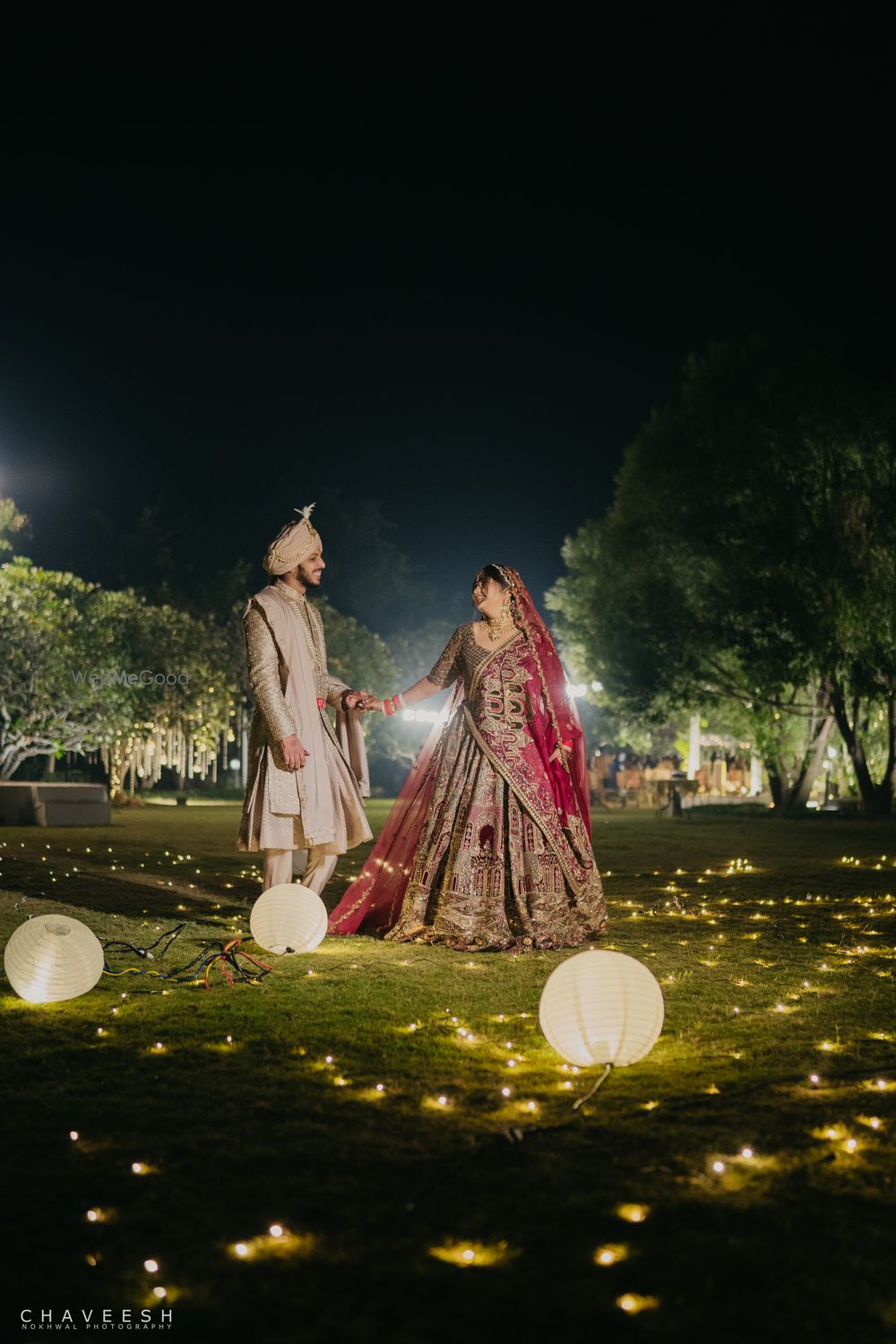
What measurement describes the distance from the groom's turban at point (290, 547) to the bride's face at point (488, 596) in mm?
971

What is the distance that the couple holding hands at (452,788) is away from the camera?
6262 millimetres

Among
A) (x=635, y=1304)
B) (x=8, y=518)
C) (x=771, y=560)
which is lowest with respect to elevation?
(x=635, y=1304)

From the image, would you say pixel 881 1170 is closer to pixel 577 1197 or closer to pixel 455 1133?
pixel 577 1197

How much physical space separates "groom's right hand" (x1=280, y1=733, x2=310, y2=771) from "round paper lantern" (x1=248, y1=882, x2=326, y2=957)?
86 centimetres

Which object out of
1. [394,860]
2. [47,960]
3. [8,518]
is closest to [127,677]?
[8,518]

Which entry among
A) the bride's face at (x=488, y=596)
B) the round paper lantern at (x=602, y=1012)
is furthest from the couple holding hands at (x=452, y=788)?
the round paper lantern at (x=602, y=1012)

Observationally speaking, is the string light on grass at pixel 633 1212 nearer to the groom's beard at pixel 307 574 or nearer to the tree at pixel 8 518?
the groom's beard at pixel 307 574

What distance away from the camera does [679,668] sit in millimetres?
26266

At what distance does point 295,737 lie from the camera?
6461 mm

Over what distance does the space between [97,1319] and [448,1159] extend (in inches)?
37.0

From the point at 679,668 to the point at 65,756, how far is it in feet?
60.2

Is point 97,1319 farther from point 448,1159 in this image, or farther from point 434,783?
point 434,783

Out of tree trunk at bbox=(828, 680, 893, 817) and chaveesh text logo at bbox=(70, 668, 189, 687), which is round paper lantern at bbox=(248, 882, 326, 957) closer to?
tree trunk at bbox=(828, 680, 893, 817)

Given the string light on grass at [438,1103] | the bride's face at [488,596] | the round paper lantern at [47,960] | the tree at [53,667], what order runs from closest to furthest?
the string light on grass at [438,1103] → the round paper lantern at [47,960] → the bride's face at [488,596] → the tree at [53,667]
